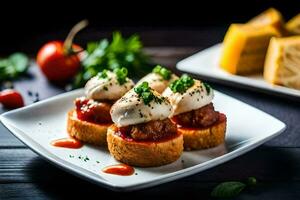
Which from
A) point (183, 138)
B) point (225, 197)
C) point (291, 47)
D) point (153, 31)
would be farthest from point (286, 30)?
point (225, 197)

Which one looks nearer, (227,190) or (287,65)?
(227,190)

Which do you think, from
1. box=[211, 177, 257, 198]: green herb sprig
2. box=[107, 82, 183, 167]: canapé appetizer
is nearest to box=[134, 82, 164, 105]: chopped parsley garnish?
box=[107, 82, 183, 167]: canapé appetizer

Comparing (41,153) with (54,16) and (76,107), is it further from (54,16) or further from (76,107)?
(54,16)

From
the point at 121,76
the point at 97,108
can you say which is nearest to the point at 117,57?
the point at 121,76

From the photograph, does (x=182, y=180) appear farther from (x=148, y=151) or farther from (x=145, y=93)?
(x=145, y=93)

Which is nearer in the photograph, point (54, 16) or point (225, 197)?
point (225, 197)

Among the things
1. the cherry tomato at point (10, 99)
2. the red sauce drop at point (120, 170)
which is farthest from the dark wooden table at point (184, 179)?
the cherry tomato at point (10, 99)
